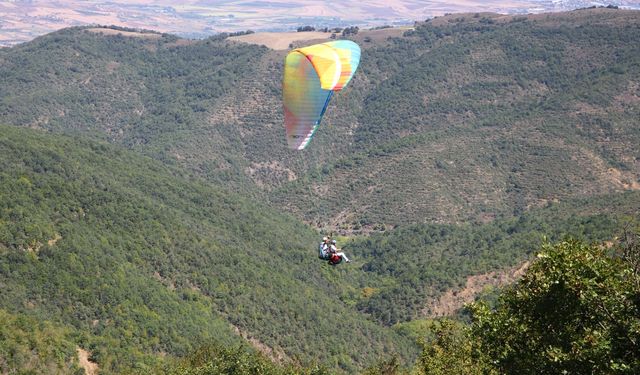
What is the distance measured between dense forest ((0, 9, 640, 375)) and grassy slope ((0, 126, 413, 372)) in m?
0.25

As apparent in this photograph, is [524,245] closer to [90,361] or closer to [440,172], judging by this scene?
[440,172]

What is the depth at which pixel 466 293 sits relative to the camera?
260ft

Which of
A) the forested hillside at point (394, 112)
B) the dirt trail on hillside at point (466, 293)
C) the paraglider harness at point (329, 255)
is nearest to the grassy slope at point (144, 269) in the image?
the dirt trail on hillside at point (466, 293)

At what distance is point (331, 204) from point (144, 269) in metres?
51.9

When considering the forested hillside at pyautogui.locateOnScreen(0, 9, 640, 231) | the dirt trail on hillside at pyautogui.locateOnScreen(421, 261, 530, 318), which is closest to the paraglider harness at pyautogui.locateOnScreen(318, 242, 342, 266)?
the dirt trail on hillside at pyautogui.locateOnScreen(421, 261, 530, 318)

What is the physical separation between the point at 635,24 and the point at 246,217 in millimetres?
87757

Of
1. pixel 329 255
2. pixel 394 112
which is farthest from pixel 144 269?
pixel 394 112

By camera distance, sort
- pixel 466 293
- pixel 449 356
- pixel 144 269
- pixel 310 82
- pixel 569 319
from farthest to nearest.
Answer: pixel 466 293 < pixel 144 269 < pixel 310 82 < pixel 449 356 < pixel 569 319

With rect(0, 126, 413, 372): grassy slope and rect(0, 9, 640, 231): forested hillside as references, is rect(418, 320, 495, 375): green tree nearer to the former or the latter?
rect(0, 126, 413, 372): grassy slope

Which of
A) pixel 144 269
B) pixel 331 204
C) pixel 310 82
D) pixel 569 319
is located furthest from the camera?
pixel 331 204

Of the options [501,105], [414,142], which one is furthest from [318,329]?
[501,105]

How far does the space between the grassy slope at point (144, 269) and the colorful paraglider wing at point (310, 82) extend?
2611 cm

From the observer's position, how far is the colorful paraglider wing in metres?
33.1

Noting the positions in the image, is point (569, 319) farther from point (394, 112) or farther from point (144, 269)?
point (394, 112)
